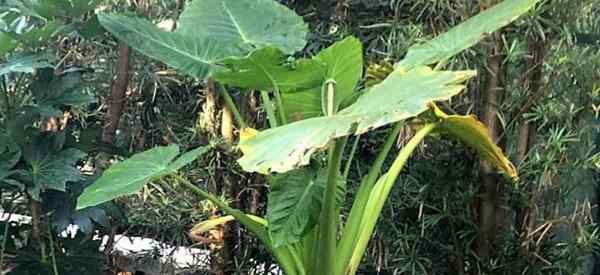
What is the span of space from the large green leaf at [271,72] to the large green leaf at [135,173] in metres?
0.19

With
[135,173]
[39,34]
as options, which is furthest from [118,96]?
[135,173]

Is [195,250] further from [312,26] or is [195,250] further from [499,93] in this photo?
[499,93]

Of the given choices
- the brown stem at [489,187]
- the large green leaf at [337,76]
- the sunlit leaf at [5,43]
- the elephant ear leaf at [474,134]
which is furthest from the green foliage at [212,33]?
the brown stem at [489,187]

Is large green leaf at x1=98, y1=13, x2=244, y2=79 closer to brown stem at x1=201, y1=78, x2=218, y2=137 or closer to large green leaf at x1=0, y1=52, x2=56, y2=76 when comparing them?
large green leaf at x1=0, y1=52, x2=56, y2=76

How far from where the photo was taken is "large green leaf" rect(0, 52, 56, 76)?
72.6 inches

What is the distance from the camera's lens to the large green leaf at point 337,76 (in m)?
1.62

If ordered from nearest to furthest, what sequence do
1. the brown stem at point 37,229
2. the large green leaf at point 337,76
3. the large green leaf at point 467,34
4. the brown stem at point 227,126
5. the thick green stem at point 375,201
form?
the large green leaf at point 467,34 < the large green leaf at point 337,76 < the thick green stem at point 375,201 < the brown stem at point 37,229 < the brown stem at point 227,126

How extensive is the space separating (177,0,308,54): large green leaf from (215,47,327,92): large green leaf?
0.26m

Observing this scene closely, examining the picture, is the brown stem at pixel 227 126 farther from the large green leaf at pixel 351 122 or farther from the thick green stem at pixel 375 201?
the large green leaf at pixel 351 122

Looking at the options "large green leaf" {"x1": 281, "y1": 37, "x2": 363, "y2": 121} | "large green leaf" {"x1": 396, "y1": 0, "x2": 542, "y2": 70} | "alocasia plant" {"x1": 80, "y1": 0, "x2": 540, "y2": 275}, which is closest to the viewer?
"alocasia plant" {"x1": 80, "y1": 0, "x2": 540, "y2": 275}

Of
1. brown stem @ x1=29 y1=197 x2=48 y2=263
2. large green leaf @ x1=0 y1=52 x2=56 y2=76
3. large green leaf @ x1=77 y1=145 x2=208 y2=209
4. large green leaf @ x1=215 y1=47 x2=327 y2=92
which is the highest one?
large green leaf @ x1=0 y1=52 x2=56 y2=76

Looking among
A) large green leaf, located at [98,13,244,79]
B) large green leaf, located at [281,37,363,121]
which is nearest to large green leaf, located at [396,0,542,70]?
large green leaf, located at [281,37,363,121]

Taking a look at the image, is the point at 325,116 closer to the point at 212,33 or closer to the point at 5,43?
the point at 212,33

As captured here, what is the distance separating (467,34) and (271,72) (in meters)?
0.47
